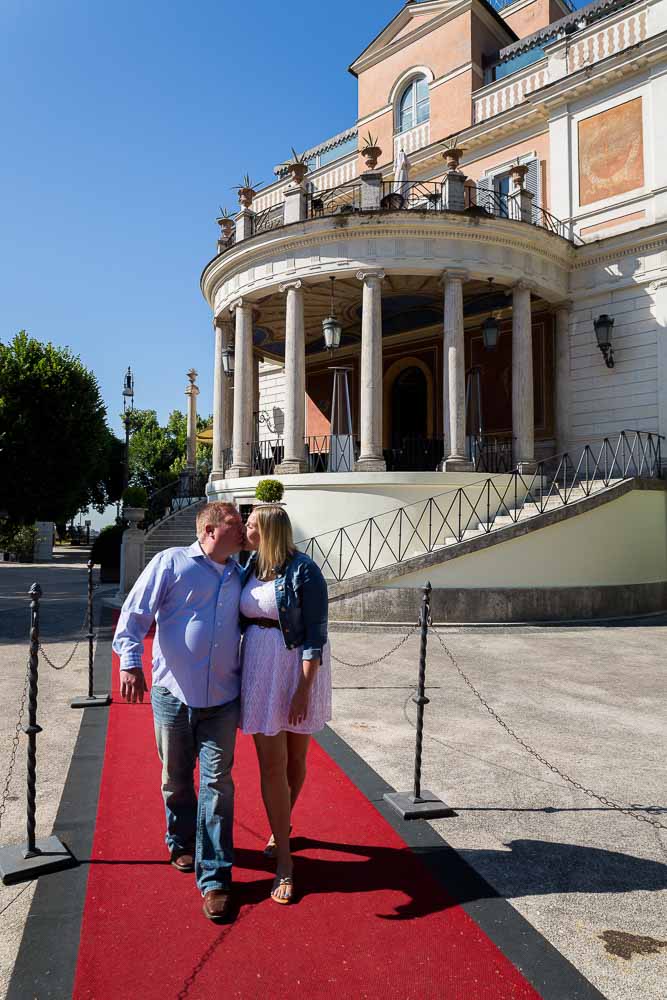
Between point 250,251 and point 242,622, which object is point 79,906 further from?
point 250,251

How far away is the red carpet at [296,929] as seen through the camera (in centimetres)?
271

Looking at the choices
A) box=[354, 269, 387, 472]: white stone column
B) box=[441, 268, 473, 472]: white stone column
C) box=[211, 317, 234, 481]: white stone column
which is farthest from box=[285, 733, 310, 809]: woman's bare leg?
box=[211, 317, 234, 481]: white stone column

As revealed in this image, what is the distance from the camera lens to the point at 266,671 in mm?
3324

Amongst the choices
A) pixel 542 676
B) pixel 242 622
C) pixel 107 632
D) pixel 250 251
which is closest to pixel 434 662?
pixel 542 676

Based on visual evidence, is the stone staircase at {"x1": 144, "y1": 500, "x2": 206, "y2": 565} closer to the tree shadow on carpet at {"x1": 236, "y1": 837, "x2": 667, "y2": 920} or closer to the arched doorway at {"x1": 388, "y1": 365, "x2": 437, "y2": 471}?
the arched doorway at {"x1": 388, "y1": 365, "x2": 437, "y2": 471}

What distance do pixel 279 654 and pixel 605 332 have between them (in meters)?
15.4

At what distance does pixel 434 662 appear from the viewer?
9.38 metres

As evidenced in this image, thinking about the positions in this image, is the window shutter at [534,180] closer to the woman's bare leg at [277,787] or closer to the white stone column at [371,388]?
the white stone column at [371,388]

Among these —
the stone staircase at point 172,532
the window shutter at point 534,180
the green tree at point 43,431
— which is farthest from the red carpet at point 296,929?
the green tree at point 43,431

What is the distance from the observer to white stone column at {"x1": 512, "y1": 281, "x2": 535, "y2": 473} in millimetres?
Answer: 15758

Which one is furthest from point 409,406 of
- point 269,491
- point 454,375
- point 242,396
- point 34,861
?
point 34,861

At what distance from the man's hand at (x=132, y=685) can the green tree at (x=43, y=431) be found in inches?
1029

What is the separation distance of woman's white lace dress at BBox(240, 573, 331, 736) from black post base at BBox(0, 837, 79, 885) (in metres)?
1.32

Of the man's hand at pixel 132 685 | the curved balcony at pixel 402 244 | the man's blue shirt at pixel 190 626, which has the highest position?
the curved balcony at pixel 402 244
